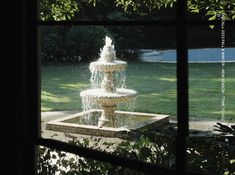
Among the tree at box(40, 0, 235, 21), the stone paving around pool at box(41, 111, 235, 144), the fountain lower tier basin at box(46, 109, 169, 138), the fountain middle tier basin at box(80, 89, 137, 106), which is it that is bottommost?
the stone paving around pool at box(41, 111, 235, 144)

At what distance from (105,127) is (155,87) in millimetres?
4505

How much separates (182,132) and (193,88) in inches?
351

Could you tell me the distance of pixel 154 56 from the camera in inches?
501

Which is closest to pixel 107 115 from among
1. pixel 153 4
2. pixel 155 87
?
pixel 153 4

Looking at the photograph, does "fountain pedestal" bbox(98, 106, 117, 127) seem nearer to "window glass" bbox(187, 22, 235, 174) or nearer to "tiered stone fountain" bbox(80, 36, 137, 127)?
"tiered stone fountain" bbox(80, 36, 137, 127)

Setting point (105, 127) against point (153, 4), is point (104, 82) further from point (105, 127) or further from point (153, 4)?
point (153, 4)

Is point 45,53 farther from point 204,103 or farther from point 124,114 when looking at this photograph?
point 124,114

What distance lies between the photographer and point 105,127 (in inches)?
221

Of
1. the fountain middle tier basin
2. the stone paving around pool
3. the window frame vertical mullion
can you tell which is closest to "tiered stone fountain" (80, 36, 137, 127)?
the fountain middle tier basin

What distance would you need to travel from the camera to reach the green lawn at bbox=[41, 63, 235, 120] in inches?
318

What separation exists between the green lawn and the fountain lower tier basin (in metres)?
1.24

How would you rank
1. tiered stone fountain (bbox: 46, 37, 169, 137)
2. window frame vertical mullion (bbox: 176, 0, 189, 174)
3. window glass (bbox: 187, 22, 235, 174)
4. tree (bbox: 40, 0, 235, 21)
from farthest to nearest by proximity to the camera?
tiered stone fountain (bbox: 46, 37, 169, 137) → tree (bbox: 40, 0, 235, 21) → window glass (bbox: 187, 22, 235, 174) → window frame vertical mullion (bbox: 176, 0, 189, 174)

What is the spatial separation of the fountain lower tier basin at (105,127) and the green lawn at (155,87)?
48.6 inches
